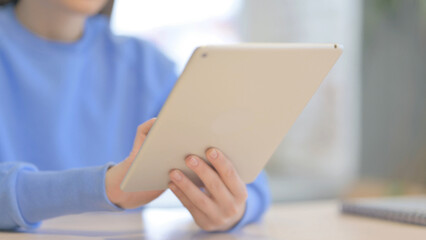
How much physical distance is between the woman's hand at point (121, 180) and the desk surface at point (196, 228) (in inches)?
2.1

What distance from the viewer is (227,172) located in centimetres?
70

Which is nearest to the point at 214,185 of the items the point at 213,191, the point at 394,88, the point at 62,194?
the point at 213,191

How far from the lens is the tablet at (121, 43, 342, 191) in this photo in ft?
1.85

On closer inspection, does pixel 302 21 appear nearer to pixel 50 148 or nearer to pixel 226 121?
pixel 50 148

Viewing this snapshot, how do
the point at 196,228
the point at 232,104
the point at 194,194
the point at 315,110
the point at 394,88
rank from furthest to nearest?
1. the point at 394,88
2. the point at 315,110
3. the point at 196,228
4. the point at 194,194
5. the point at 232,104

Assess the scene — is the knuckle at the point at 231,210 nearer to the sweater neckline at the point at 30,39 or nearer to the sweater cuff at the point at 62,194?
the sweater cuff at the point at 62,194

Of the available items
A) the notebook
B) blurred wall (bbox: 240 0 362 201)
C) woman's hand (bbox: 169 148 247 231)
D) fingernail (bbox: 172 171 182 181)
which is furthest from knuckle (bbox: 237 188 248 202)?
blurred wall (bbox: 240 0 362 201)

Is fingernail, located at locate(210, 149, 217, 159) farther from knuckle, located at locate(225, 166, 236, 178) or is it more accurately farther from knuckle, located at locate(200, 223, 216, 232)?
knuckle, located at locate(200, 223, 216, 232)

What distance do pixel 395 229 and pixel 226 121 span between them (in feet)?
1.31

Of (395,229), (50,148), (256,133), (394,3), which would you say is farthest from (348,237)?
(394,3)

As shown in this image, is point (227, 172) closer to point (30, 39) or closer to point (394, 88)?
point (30, 39)

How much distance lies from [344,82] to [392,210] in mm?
2724

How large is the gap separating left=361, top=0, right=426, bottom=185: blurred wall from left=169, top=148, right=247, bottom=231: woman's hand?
3105 millimetres

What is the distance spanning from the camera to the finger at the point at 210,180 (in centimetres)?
67
